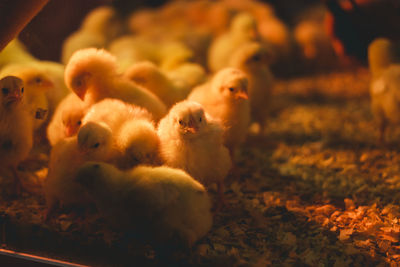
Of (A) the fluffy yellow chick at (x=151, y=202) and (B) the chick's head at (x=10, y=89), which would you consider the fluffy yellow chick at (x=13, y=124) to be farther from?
(A) the fluffy yellow chick at (x=151, y=202)

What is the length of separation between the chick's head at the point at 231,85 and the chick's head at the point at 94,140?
1.02 metres

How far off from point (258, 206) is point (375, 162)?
1.34 m

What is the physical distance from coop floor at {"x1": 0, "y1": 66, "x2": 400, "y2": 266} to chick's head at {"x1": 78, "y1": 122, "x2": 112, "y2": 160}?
0.46 m

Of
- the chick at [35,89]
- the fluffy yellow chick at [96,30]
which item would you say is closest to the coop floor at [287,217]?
the chick at [35,89]

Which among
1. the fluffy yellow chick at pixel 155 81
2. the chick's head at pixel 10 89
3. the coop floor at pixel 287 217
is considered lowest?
the coop floor at pixel 287 217

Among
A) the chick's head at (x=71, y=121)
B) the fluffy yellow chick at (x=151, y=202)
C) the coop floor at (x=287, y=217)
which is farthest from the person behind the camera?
the chick's head at (x=71, y=121)

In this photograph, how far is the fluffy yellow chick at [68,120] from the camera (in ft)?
8.48

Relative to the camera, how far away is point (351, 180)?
2.99 metres

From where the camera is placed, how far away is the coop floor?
2.03 metres

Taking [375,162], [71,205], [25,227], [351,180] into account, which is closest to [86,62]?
[71,205]

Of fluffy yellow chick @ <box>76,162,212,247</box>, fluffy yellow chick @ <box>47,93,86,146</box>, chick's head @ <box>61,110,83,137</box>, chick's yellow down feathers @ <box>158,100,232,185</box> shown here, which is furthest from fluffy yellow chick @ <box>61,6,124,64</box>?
fluffy yellow chick @ <box>76,162,212,247</box>

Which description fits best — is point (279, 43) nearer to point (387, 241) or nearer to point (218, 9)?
point (218, 9)

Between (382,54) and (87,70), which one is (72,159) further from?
(382,54)

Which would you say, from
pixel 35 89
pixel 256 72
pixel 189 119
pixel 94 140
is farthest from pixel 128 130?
pixel 256 72
